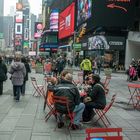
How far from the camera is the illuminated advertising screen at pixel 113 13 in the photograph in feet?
196

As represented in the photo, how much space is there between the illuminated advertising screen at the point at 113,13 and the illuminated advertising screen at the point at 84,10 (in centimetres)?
223

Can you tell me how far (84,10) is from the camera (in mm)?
69062

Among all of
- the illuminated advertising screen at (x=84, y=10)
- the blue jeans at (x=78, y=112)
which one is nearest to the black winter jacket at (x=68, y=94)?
the blue jeans at (x=78, y=112)

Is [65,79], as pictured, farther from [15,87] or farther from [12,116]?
[15,87]

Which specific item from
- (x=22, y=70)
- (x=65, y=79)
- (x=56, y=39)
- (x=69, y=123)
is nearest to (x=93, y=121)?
(x=69, y=123)

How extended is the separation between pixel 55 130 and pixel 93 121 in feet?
5.27

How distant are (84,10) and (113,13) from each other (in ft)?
32.5

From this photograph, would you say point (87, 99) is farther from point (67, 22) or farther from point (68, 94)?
point (67, 22)

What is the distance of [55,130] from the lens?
32.9 feet

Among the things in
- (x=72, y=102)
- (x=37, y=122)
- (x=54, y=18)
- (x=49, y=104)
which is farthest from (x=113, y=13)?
(x=54, y=18)

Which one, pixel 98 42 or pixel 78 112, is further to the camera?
pixel 98 42

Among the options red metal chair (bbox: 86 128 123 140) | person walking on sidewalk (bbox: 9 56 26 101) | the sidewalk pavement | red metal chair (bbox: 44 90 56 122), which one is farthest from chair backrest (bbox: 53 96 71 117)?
person walking on sidewalk (bbox: 9 56 26 101)

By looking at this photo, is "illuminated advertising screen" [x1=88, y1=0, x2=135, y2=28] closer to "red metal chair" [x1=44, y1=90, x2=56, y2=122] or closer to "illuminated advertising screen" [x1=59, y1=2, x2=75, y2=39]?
"illuminated advertising screen" [x1=59, y1=2, x2=75, y2=39]

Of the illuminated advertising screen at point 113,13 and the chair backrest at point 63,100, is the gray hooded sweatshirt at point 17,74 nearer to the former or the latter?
the chair backrest at point 63,100
